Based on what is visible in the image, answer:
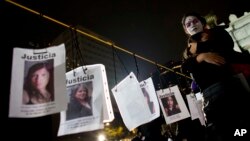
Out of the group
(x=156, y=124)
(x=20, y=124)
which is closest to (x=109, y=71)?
(x=156, y=124)

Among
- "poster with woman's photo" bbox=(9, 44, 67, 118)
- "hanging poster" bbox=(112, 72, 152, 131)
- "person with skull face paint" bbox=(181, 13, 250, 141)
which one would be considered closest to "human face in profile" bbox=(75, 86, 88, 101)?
"poster with woman's photo" bbox=(9, 44, 67, 118)

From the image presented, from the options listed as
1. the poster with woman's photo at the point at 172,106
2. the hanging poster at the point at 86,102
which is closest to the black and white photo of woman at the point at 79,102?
the hanging poster at the point at 86,102

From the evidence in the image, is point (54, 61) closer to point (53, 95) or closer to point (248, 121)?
point (53, 95)

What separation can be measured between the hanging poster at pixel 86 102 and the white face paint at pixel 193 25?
160 centimetres

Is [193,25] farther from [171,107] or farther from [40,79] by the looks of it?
[171,107]

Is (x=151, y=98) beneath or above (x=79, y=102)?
above

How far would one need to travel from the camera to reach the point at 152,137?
938 cm

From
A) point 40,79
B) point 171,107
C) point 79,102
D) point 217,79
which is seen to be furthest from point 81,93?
point 171,107

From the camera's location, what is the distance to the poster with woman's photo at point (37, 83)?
3027 millimetres

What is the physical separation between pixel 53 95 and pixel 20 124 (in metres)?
1.49

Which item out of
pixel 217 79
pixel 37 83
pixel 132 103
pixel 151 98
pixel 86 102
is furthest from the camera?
pixel 151 98

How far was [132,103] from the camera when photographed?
16.6 feet

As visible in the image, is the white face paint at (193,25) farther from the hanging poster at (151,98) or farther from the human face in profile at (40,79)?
the human face in profile at (40,79)

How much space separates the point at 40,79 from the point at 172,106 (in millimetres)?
5113
